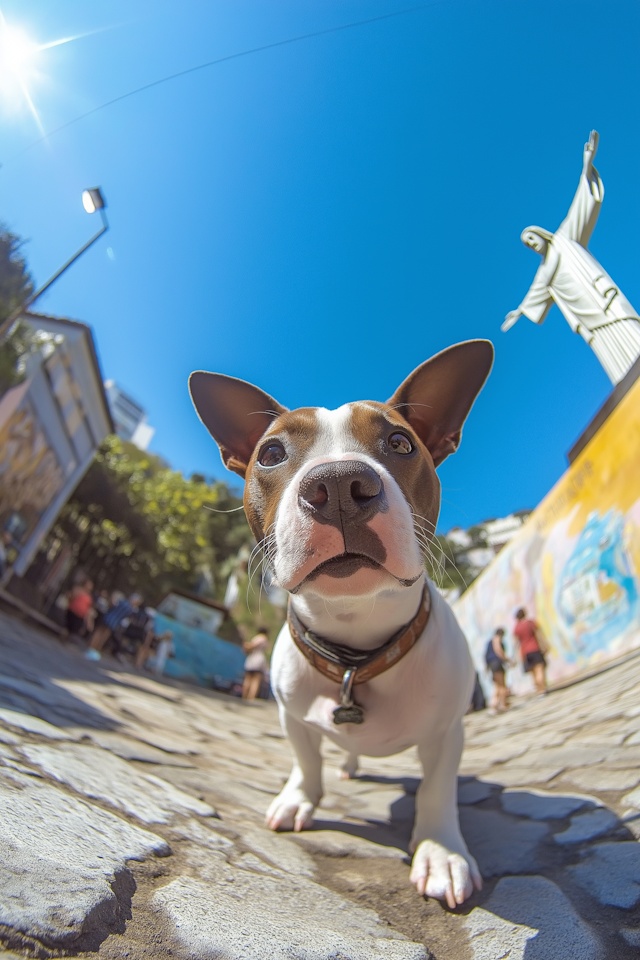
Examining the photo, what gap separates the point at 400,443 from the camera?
147cm

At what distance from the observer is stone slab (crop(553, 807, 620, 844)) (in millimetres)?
1517

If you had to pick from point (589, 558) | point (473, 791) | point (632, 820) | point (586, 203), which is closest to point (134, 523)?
point (589, 558)

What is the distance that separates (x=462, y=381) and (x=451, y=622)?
3.11 feet

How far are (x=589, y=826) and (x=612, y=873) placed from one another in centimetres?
37

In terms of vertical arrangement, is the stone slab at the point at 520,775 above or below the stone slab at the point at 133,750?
above

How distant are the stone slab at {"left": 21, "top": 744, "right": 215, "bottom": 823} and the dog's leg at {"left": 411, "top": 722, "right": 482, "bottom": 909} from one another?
0.72m

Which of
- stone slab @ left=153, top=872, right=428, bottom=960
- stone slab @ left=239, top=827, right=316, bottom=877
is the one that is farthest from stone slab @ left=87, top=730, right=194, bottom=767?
stone slab @ left=153, top=872, right=428, bottom=960

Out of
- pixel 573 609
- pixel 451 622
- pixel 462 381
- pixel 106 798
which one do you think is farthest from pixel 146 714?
pixel 573 609

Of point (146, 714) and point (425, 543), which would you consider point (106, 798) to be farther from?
point (146, 714)

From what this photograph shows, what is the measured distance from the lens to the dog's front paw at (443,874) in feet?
4.10

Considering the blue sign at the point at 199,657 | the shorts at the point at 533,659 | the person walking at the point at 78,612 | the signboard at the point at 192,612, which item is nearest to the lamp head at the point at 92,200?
the shorts at the point at 533,659

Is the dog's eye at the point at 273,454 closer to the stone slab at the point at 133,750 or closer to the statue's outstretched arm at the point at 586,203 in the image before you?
the stone slab at the point at 133,750

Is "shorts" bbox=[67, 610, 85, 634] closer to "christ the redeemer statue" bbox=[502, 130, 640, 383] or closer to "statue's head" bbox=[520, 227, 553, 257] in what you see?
"christ the redeemer statue" bbox=[502, 130, 640, 383]

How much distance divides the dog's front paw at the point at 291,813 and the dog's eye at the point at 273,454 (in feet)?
4.30
